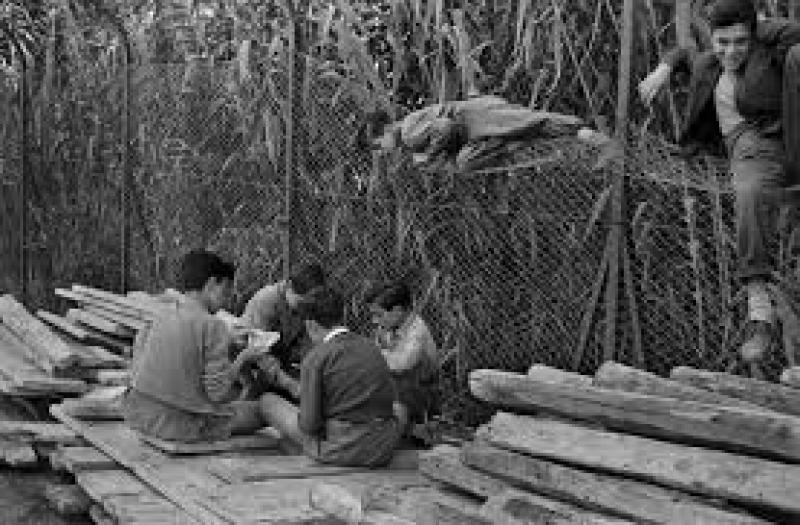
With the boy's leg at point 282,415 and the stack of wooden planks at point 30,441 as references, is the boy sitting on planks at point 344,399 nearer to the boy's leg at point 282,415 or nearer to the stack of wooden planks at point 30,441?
the boy's leg at point 282,415

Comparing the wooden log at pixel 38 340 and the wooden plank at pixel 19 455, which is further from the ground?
the wooden log at pixel 38 340

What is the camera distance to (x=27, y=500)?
23.0ft

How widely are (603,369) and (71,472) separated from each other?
337 centimetres

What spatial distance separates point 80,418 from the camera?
7773 mm

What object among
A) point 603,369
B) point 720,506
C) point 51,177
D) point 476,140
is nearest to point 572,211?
point 476,140

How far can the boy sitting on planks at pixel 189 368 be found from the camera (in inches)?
273

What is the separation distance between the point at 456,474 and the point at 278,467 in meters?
1.72

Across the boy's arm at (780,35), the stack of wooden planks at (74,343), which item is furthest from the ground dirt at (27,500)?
the boy's arm at (780,35)

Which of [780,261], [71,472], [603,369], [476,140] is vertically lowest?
[71,472]

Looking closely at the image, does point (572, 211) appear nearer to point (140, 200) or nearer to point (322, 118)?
point (322, 118)

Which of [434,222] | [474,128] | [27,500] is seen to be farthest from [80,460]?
[474,128]

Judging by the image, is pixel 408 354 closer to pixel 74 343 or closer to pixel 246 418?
pixel 246 418

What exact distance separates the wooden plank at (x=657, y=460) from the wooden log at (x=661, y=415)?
0.17 ft

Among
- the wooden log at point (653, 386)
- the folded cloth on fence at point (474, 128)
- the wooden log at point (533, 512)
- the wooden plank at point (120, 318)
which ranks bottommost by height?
the wooden plank at point (120, 318)
